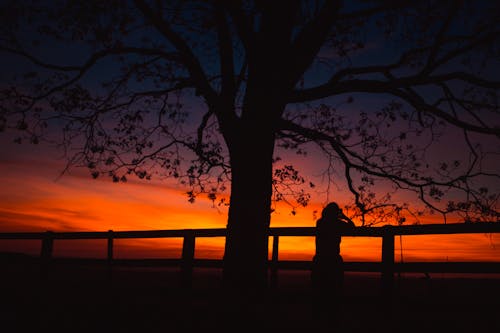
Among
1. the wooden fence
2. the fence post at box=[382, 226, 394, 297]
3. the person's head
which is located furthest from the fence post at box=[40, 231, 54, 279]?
the fence post at box=[382, 226, 394, 297]

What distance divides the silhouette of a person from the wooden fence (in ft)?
1.13

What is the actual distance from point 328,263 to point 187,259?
3370 mm

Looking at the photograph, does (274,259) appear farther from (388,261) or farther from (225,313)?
(388,261)

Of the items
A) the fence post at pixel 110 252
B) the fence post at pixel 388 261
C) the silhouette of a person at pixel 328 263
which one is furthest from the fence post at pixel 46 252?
the fence post at pixel 388 261

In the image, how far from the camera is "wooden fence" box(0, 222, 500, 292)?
6.68 m

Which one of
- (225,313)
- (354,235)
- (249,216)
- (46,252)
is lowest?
(225,313)

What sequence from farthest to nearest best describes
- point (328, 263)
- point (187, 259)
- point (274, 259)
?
1. point (187, 259)
2. point (274, 259)
3. point (328, 263)

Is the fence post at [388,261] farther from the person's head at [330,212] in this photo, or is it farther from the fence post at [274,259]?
the fence post at [274,259]

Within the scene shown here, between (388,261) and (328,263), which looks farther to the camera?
(388,261)

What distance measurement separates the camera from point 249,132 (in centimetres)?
886

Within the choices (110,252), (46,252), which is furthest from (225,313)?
(46,252)

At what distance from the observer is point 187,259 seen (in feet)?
31.0

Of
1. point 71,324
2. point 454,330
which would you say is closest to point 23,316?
point 71,324

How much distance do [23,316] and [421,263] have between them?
6.13m
